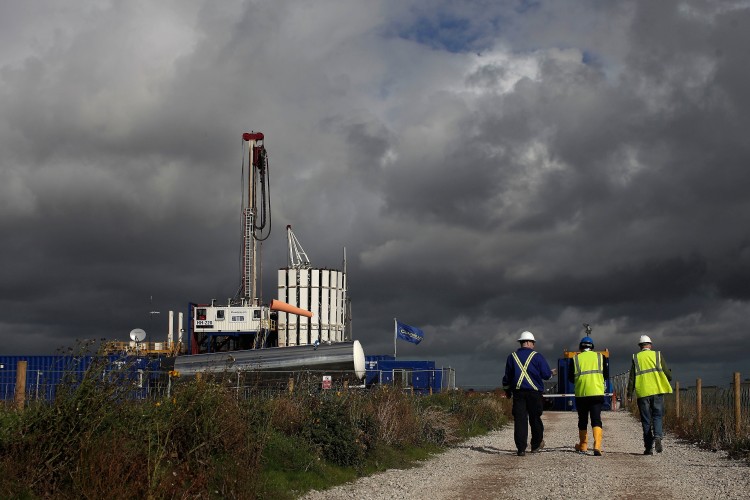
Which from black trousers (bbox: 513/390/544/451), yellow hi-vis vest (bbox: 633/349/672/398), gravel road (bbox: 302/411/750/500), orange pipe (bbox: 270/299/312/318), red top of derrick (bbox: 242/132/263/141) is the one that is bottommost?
gravel road (bbox: 302/411/750/500)

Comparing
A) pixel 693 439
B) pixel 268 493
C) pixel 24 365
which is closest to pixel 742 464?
pixel 693 439

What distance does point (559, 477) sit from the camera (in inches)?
507

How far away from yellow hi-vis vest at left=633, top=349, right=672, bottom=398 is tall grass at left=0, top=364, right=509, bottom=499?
200 inches

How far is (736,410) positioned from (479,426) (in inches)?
320

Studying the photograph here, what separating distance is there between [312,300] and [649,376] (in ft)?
152

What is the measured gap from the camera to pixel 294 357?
128 feet

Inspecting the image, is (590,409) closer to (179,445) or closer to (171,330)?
(179,445)

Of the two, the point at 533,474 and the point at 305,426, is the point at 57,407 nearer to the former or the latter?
the point at 305,426

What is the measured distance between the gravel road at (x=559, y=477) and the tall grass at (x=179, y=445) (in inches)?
28.0

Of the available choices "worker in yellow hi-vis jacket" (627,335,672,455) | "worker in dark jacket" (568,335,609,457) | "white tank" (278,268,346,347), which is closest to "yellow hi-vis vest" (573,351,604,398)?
"worker in dark jacket" (568,335,609,457)

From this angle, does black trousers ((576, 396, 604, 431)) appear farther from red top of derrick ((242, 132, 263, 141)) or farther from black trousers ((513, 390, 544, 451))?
red top of derrick ((242, 132, 263, 141))

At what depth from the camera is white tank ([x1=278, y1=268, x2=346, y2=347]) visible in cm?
6166

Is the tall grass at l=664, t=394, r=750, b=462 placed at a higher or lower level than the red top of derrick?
lower

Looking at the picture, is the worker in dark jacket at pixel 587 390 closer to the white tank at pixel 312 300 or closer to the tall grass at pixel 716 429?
the tall grass at pixel 716 429
